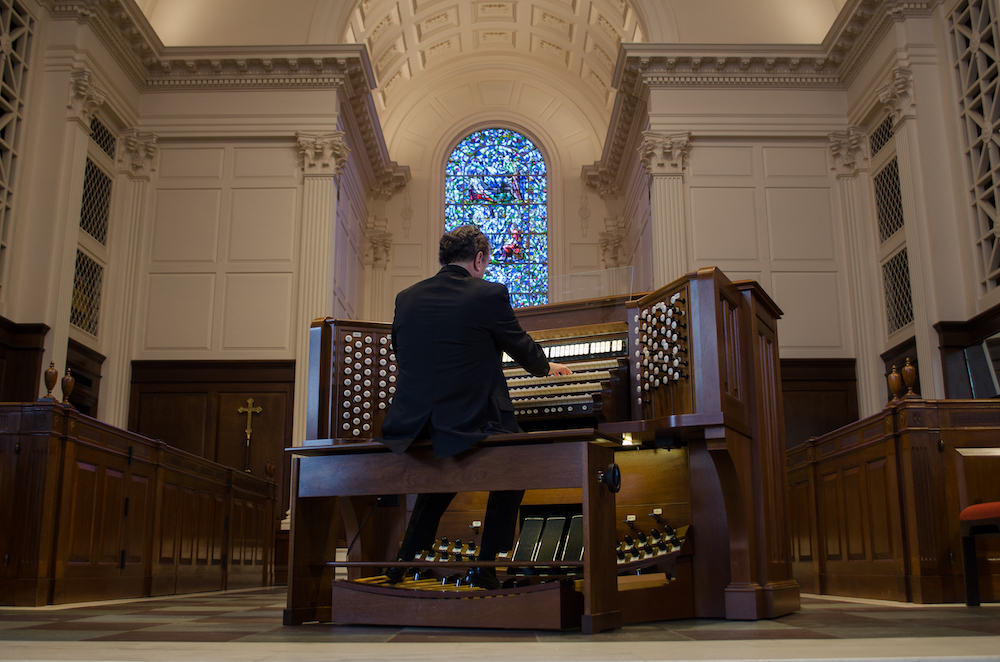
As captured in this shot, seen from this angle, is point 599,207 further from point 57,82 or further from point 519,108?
point 57,82

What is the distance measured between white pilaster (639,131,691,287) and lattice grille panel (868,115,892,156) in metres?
2.41

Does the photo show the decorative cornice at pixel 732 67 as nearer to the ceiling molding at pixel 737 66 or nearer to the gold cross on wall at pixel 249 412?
the ceiling molding at pixel 737 66

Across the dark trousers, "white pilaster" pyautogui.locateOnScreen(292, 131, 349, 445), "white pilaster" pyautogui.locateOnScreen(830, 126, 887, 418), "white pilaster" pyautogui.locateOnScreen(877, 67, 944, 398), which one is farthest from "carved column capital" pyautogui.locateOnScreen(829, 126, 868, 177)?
the dark trousers

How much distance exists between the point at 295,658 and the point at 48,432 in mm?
4062

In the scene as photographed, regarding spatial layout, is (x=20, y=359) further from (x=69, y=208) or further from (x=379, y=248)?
(x=379, y=248)

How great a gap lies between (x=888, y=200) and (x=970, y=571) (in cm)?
752

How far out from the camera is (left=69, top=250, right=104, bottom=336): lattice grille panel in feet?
35.2

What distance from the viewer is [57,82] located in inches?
400

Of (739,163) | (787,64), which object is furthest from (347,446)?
(787,64)

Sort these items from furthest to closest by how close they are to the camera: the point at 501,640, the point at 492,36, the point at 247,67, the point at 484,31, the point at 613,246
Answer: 1. the point at 492,36
2. the point at 484,31
3. the point at 613,246
4. the point at 247,67
5. the point at 501,640

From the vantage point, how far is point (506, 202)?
17.2 m

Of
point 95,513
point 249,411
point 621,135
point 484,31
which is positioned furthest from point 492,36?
point 95,513

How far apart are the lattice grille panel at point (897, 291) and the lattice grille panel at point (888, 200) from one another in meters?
0.40

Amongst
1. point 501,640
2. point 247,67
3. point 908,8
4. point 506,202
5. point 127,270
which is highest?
point 247,67
